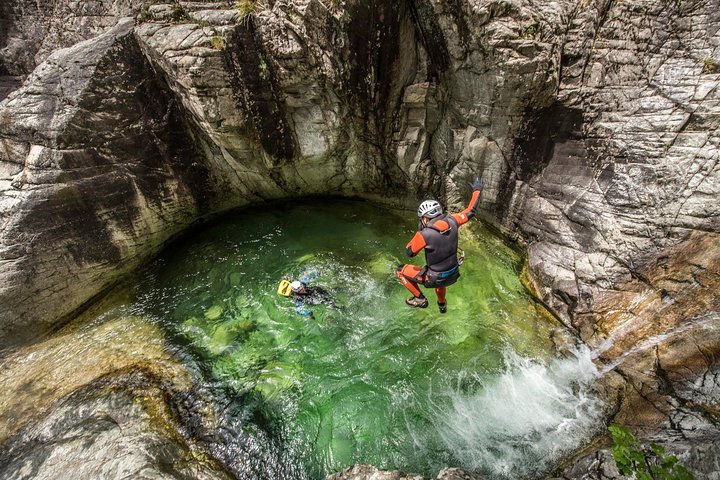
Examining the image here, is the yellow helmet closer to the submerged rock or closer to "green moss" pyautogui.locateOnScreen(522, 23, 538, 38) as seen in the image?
the submerged rock

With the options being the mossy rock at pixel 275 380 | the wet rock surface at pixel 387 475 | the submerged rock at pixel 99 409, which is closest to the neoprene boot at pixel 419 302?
the mossy rock at pixel 275 380

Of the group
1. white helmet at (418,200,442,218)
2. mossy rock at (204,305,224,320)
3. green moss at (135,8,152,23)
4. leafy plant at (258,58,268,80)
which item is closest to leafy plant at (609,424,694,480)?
white helmet at (418,200,442,218)

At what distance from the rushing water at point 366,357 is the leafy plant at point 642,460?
0.90m

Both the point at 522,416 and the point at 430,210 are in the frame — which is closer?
the point at 522,416

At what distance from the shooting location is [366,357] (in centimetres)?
652

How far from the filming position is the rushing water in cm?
523

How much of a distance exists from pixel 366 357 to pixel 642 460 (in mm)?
4143

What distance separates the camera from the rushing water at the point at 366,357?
523cm

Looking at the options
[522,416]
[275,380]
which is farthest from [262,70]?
[522,416]

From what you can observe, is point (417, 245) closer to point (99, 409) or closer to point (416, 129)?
point (416, 129)

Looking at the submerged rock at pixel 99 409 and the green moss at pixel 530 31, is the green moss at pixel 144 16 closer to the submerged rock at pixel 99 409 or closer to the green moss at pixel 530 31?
the submerged rock at pixel 99 409

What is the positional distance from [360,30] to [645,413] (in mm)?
8081

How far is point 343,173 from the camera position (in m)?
9.56

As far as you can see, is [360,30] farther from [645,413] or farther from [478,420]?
[645,413]
